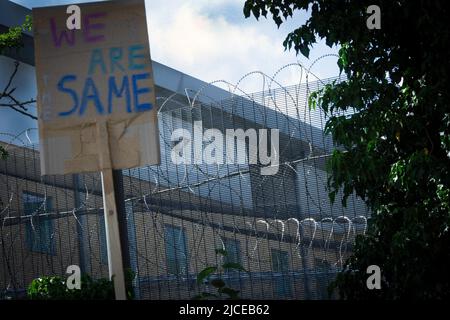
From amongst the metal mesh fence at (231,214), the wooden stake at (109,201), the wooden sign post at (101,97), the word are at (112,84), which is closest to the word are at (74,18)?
the wooden sign post at (101,97)

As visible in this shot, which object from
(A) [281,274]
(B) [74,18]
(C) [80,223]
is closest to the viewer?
(B) [74,18]

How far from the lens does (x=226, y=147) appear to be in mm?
6820

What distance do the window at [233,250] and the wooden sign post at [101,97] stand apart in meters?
3.52

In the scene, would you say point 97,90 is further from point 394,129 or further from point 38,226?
point 38,226

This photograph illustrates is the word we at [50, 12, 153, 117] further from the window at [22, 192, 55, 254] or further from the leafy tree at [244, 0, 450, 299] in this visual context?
the window at [22, 192, 55, 254]

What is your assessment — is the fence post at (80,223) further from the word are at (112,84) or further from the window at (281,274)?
the word are at (112,84)

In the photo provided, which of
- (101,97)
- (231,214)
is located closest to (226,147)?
(231,214)

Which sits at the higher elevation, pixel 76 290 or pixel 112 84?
pixel 112 84

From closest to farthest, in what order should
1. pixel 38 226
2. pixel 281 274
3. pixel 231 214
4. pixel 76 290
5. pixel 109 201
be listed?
pixel 109 201, pixel 76 290, pixel 281 274, pixel 231 214, pixel 38 226

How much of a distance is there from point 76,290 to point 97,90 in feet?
6.73

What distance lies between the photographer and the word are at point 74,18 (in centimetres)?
337

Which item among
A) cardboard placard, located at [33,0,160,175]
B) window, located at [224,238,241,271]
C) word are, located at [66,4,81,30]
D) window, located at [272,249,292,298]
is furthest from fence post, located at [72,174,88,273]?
cardboard placard, located at [33,0,160,175]

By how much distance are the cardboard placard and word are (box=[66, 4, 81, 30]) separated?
39mm
